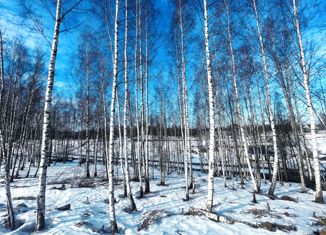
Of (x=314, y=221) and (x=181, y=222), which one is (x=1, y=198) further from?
(x=314, y=221)

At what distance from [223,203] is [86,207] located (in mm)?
6296

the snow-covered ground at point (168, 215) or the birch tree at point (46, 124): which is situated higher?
the birch tree at point (46, 124)

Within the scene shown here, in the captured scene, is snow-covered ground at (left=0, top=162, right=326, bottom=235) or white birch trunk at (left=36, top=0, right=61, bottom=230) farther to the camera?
snow-covered ground at (left=0, top=162, right=326, bottom=235)

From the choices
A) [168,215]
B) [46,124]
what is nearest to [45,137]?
[46,124]

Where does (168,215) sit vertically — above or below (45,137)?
→ below

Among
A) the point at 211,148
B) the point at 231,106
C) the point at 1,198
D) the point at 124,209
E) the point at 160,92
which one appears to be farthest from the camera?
the point at 160,92

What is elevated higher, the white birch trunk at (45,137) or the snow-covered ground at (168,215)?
the white birch trunk at (45,137)

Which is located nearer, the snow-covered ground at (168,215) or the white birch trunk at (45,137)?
the white birch trunk at (45,137)

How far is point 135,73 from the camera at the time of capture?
40.3ft

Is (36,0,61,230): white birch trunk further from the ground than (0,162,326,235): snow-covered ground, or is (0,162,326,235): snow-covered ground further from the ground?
(36,0,61,230): white birch trunk

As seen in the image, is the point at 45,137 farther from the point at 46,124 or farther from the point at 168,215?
the point at 168,215

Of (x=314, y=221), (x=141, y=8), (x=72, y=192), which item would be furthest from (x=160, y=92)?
(x=314, y=221)

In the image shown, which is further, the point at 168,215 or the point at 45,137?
the point at 168,215

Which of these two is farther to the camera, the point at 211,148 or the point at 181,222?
the point at 211,148
